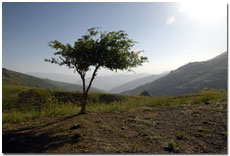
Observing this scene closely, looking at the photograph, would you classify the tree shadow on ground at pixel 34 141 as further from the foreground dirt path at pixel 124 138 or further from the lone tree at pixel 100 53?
the lone tree at pixel 100 53

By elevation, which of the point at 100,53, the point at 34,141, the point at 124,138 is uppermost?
the point at 100,53

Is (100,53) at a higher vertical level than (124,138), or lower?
higher

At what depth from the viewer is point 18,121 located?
7.52 m

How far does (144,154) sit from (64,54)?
7.23 meters

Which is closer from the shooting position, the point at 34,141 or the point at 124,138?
the point at 34,141

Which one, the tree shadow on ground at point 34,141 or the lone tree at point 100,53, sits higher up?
the lone tree at point 100,53

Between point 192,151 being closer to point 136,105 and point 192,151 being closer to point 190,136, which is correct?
point 190,136

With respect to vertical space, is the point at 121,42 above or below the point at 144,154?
above

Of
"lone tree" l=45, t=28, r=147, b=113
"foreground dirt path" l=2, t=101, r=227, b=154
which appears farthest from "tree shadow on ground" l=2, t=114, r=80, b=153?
"lone tree" l=45, t=28, r=147, b=113

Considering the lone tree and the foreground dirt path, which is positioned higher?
the lone tree

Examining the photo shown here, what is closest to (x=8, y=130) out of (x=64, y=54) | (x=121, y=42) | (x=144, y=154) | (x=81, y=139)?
(x=81, y=139)

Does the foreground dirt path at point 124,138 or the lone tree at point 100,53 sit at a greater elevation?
the lone tree at point 100,53

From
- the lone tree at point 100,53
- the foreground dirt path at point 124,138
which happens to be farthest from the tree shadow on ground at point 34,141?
the lone tree at point 100,53

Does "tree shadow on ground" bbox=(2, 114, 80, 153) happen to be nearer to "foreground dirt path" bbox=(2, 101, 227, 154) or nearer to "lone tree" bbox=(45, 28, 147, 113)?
"foreground dirt path" bbox=(2, 101, 227, 154)
